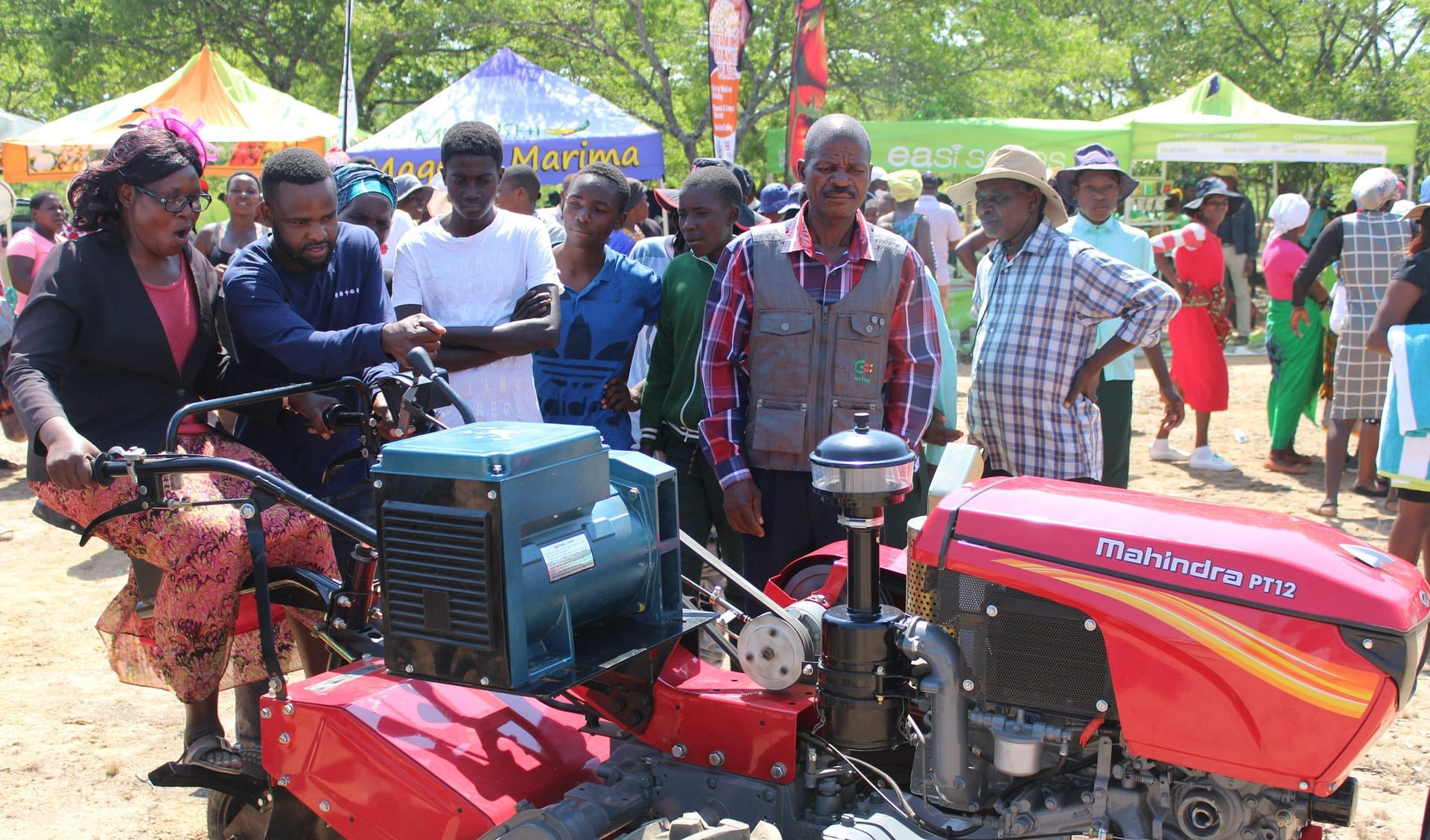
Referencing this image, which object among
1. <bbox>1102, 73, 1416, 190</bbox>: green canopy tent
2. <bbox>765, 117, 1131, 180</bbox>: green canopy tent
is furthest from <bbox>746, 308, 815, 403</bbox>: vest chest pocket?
<bbox>1102, 73, 1416, 190</bbox>: green canopy tent

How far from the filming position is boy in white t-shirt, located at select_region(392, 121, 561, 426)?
13.0 ft

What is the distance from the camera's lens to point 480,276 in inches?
157

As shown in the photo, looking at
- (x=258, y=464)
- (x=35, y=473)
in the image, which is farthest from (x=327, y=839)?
(x=35, y=473)

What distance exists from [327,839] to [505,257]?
192 cm

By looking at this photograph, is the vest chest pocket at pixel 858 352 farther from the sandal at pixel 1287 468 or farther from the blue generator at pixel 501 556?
the sandal at pixel 1287 468

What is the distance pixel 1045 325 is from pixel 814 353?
40.8 inches

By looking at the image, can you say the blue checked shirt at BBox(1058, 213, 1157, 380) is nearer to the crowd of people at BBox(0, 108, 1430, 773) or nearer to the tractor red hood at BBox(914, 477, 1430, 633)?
the crowd of people at BBox(0, 108, 1430, 773)

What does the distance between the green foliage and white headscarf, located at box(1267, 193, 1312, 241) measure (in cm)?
1451

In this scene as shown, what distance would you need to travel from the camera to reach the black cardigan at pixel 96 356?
10.1 ft

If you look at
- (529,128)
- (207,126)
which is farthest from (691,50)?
(207,126)

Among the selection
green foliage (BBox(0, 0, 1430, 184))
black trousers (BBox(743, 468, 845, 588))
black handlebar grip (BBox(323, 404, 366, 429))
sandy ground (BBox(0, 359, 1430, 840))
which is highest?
green foliage (BBox(0, 0, 1430, 184))

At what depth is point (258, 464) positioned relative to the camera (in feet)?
11.0

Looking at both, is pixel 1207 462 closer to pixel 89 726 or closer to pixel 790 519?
pixel 790 519

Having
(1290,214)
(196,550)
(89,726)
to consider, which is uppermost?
(1290,214)
